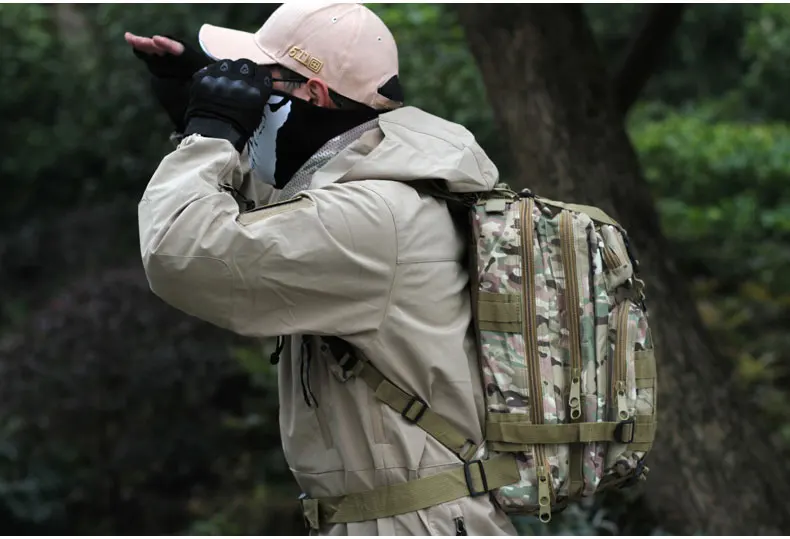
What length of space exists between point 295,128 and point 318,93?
11 cm

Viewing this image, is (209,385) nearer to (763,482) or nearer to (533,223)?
(763,482)

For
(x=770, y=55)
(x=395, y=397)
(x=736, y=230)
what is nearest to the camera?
(x=395, y=397)

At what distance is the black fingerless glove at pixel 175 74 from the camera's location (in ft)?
10.6

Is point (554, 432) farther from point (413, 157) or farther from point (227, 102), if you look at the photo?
point (227, 102)

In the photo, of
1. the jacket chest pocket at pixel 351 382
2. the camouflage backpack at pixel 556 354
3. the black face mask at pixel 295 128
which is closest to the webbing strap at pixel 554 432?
the camouflage backpack at pixel 556 354

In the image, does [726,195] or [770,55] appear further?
[770,55]

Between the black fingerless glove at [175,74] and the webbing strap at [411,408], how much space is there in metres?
0.99


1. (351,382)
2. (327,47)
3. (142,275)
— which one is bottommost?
(142,275)

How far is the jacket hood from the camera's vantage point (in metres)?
2.69

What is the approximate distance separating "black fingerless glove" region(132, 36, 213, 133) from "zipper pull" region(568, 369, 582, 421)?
130 centimetres

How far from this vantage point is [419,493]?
2.66m

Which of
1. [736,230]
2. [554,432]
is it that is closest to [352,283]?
[554,432]

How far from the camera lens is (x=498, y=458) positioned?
275 centimetres

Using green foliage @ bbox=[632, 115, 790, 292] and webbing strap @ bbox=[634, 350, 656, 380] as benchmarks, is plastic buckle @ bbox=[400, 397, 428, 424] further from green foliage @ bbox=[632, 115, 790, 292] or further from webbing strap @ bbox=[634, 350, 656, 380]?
green foliage @ bbox=[632, 115, 790, 292]
